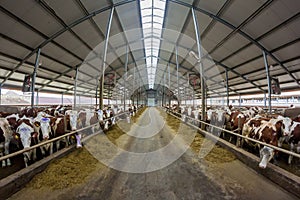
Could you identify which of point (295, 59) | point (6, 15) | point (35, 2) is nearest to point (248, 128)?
point (295, 59)

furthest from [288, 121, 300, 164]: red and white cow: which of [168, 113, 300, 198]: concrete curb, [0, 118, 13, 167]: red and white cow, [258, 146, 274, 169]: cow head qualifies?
[0, 118, 13, 167]: red and white cow

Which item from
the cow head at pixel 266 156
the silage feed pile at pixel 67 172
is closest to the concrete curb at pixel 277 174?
the cow head at pixel 266 156

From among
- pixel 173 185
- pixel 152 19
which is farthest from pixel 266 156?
pixel 152 19

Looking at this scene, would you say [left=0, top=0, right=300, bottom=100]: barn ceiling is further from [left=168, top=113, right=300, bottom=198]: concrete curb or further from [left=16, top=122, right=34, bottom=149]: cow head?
[left=168, top=113, right=300, bottom=198]: concrete curb

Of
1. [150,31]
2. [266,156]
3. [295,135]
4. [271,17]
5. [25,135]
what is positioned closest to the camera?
[266,156]

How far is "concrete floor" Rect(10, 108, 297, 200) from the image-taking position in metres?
2.42

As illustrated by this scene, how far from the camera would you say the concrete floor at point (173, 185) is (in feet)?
7.93

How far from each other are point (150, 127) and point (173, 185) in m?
6.96

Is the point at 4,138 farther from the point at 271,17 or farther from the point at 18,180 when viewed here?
the point at 271,17

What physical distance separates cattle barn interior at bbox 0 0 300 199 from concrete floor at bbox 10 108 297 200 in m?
0.02

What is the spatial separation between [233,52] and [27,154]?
1271 cm

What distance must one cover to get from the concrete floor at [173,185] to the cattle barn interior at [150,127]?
18mm

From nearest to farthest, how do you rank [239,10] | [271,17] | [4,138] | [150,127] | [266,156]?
[266,156] → [4,138] → [271,17] → [239,10] → [150,127]

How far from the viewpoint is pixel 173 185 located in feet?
8.99
